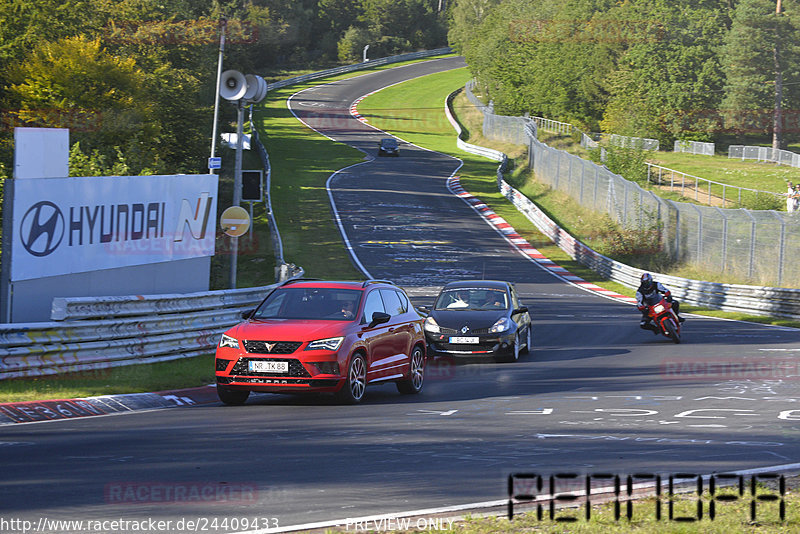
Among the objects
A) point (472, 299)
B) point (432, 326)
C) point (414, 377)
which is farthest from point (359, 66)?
point (414, 377)

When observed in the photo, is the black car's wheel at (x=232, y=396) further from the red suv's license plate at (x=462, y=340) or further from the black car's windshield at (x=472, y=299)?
the black car's windshield at (x=472, y=299)

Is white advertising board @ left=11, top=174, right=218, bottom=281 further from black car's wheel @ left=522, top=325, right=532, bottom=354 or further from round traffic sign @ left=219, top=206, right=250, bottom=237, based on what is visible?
black car's wheel @ left=522, top=325, right=532, bottom=354

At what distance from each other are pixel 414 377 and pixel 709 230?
891 inches

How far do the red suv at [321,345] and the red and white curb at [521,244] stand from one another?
19.0 meters

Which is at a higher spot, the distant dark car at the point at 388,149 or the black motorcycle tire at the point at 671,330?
the distant dark car at the point at 388,149

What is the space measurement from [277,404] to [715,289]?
21.6 m

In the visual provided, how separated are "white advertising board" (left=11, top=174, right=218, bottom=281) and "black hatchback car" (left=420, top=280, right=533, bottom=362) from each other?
5244 millimetres

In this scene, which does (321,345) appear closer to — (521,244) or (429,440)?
(429,440)

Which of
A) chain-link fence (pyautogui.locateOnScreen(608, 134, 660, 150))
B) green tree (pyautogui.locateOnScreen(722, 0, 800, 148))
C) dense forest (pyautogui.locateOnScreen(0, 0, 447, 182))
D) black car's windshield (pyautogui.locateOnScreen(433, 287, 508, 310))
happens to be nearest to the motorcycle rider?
black car's windshield (pyautogui.locateOnScreen(433, 287, 508, 310))

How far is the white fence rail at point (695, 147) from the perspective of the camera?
A: 303ft

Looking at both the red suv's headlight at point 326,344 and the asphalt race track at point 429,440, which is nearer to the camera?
the asphalt race track at point 429,440

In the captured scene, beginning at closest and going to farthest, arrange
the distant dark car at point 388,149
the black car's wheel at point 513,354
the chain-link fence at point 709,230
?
1. the black car's wheel at point 513,354
2. the chain-link fence at point 709,230
3. the distant dark car at point 388,149

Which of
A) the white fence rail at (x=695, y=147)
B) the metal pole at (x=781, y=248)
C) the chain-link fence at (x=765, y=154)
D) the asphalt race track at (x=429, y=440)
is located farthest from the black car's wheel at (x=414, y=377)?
the white fence rail at (x=695, y=147)

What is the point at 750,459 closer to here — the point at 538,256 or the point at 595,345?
the point at 595,345
